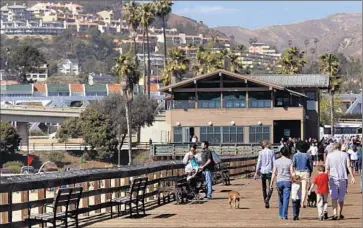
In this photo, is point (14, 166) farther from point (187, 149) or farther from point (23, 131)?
point (187, 149)

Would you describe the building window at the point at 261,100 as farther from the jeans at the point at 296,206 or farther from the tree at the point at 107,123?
the jeans at the point at 296,206

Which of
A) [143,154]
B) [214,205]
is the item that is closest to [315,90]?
[143,154]

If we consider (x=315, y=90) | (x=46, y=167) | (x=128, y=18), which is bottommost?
(x=46, y=167)

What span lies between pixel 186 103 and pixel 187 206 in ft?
172

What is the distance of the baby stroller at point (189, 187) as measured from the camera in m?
28.0

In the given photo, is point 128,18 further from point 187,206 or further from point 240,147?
point 187,206

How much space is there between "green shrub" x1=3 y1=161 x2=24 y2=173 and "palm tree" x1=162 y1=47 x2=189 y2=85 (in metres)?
17.9

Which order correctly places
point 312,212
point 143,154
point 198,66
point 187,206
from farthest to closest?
1. point 198,66
2. point 143,154
3. point 187,206
4. point 312,212

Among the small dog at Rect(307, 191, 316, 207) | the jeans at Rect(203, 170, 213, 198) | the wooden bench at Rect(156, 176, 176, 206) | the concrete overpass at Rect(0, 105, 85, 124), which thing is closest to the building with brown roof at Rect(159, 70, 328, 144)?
the jeans at Rect(203, 170, 213, 198)

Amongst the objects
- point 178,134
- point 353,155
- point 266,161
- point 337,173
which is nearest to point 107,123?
point 178,134

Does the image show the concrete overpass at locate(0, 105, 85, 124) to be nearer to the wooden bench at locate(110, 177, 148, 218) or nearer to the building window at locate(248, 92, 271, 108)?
the building window at locate(248, 92, 271, 108)

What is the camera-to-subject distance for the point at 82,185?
2267 cm

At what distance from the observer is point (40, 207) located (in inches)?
776

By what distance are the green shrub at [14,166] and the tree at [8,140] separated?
3004mm
